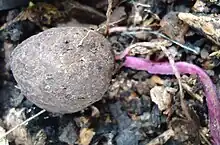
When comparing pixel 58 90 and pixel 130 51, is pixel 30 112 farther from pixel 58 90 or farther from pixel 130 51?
pixel 130 51

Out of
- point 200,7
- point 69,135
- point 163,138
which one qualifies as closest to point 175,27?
point 200,7

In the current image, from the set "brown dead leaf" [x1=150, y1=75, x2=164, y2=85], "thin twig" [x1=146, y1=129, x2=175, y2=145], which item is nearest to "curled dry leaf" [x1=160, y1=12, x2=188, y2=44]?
"brown dead leaf" [x1=150, y1=75, x2=164, y2=85]

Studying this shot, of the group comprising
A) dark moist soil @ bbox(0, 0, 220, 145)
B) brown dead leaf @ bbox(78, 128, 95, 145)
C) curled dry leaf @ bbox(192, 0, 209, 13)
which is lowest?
brown dead leaf @ bbox(78, 128, 95, 145)

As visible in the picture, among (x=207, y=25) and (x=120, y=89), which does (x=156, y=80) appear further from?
(x=207, y=25)

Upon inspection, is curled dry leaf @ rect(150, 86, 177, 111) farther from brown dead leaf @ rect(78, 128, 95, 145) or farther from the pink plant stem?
brown dead leaf @ rect(78, 128, 95, 145)

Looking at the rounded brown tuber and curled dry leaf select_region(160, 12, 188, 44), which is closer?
the rounded brown tuber

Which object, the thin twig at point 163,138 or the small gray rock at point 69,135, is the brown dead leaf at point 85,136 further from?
the thin twig at point 163,138

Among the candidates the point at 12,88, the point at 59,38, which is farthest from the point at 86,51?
the point at 12,88
